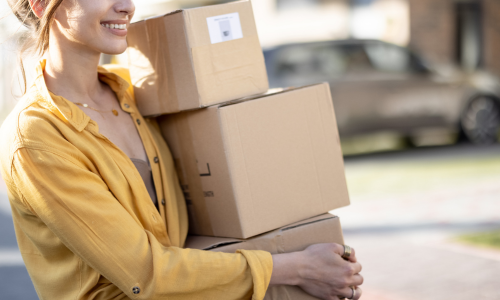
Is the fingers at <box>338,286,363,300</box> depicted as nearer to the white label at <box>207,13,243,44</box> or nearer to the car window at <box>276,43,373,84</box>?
the white label at <box>207,13,243,44</box>

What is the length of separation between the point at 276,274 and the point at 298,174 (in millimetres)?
365

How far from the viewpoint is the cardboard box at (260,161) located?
184 cm

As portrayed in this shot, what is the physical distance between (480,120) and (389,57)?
1.89 metres

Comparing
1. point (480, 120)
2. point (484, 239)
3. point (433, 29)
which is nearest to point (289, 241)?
point (484, 239)

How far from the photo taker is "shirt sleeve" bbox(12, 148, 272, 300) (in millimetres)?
1538

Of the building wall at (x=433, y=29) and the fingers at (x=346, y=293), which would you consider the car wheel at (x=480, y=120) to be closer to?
the building wall at (x=433, y=29)

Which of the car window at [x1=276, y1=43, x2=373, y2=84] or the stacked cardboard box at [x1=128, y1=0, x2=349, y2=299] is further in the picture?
the car window at [x1=276, y1=43, x2=373, y2=84]

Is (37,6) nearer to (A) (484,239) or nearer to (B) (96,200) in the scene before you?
(B) (96,200)

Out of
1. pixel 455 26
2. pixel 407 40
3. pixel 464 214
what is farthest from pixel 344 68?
pixel 455 26

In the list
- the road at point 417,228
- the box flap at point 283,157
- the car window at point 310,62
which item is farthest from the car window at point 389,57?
the box flap at point 283,157

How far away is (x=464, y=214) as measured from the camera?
5344mm

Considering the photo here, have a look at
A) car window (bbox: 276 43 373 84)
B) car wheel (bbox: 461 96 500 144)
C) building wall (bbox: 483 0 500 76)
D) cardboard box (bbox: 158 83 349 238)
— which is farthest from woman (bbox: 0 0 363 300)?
building wall (bbox: 483 0 500 76)

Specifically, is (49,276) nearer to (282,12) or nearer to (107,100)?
(107,100)

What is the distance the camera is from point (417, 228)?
505cm
